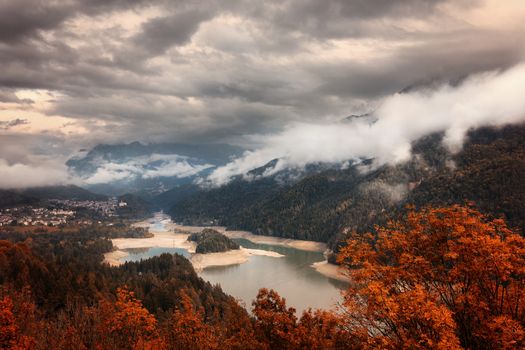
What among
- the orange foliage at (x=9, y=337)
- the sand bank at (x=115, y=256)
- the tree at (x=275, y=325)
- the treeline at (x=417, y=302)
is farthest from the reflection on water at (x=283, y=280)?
the orange foliage at (x=9, y=337)

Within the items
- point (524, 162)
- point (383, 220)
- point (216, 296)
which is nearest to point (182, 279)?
point (216, 296)

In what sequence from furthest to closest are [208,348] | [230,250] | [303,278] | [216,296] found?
[230,250]
[303,278]
[216,296]
[208,348]

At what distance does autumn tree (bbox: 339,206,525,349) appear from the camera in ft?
55.4

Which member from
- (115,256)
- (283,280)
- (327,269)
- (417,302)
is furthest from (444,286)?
(115,256)

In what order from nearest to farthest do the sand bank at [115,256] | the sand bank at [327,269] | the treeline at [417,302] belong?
the treeline at [417,302]
the sand bank at [327,269]
the sand bank at [115,256]

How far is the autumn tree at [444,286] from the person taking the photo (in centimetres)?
1689

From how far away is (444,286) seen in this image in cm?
2047

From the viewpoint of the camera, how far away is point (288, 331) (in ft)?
68.3

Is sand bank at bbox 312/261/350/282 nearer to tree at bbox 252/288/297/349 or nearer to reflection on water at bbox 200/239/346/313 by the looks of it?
reflection on water at bbox 200/239/346/313

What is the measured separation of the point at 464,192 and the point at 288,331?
169059mm

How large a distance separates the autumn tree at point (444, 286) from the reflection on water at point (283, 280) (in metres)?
64.3

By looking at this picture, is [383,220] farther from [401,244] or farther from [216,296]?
[401,244]

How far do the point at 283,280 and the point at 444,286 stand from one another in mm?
102963

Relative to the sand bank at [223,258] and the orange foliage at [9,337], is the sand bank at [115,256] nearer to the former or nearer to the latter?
the sand bank at [223,258]
